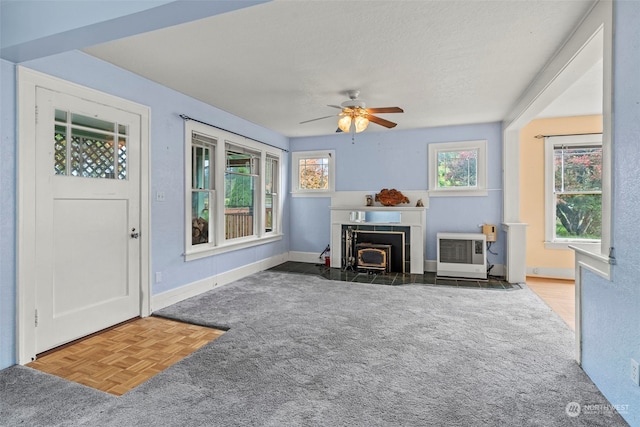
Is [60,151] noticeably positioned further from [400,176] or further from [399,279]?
[400,176]

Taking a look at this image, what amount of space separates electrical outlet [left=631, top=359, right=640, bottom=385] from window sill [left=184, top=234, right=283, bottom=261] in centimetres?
390

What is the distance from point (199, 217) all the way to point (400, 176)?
346 cm

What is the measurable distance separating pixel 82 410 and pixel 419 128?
18.0 ft

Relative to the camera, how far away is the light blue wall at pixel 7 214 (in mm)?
2252

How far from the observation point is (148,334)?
2.91 meters

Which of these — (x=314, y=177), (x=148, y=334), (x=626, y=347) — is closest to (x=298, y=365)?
(x=148, y=334)

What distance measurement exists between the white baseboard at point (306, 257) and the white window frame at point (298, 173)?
1148mm

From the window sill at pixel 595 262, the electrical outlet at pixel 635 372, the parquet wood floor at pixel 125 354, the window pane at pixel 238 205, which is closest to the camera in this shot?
the electrical outlet at pixel 635 372

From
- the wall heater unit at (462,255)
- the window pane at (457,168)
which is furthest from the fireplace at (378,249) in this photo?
the window pane at (457,168)

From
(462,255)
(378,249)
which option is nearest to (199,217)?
(378,249)

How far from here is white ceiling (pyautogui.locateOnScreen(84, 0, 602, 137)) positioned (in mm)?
2213

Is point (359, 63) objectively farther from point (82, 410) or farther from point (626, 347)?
point (82, 410)

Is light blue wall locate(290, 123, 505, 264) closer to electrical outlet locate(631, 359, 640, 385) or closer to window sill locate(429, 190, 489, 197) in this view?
window sill locate(429, 190, 489, 197)

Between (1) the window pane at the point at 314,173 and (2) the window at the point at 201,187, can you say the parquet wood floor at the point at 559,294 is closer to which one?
(1) the window pane at the point at 314,173
